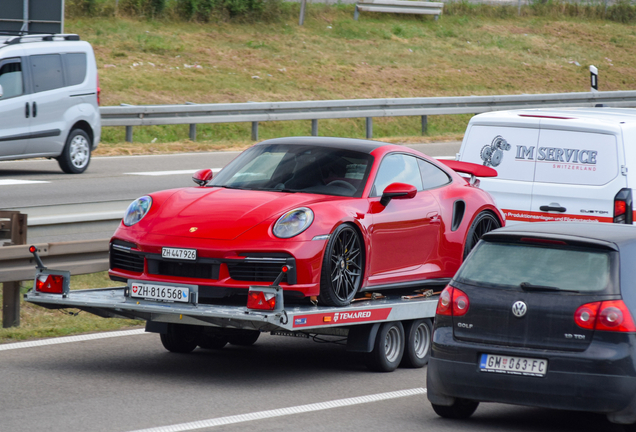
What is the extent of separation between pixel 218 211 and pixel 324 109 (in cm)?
1683

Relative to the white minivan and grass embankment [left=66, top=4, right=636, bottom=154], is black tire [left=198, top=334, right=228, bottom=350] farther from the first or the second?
grass embankment [left=66, top=4, right=636, bottom=154]

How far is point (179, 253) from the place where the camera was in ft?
25.2

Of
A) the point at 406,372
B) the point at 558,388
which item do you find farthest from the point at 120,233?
the point at 558,388

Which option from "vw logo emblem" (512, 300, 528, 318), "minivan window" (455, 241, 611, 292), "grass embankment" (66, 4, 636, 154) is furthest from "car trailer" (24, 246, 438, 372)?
"grass embankment" (66, 4, 636, 154)

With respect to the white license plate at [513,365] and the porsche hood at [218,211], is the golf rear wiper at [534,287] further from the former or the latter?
the porsche hood at [218,211]

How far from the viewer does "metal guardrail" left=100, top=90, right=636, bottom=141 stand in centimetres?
2203

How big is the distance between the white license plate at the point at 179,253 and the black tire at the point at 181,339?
1001mm

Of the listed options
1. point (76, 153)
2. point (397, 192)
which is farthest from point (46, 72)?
point (397, 192)

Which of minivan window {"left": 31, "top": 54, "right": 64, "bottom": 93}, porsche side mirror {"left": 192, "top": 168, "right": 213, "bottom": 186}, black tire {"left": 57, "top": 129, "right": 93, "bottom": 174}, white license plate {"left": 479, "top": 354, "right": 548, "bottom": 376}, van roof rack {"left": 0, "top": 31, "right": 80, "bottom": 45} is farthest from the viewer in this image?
black tire {"left": 57, "top": 129, "right": 93, "bottom": 174}

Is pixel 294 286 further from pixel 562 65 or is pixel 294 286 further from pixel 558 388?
pixel 562 65

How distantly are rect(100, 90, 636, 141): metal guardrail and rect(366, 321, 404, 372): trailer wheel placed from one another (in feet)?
45.7

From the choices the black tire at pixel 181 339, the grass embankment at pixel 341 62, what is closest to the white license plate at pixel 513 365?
the black tire at pixel 181 339

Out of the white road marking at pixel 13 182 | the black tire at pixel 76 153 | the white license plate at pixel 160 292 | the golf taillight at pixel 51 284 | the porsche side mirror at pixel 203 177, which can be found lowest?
the white road marking at pixel 13 182

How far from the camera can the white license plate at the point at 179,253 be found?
301 inches
